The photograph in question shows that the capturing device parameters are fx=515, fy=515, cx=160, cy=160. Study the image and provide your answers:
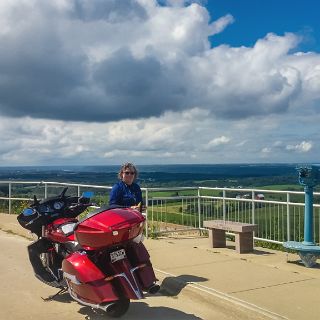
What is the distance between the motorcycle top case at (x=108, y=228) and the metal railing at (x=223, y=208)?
4617 millimetres

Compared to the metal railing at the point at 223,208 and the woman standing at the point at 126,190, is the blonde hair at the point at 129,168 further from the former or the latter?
the metal railing at the point at 223,208

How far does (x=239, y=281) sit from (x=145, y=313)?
67.7 inches

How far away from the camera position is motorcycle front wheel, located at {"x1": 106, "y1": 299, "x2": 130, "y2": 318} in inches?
208

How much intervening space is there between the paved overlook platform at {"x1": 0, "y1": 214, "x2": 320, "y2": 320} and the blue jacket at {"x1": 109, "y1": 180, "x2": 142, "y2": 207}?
1.18 meters

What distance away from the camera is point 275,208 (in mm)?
10078

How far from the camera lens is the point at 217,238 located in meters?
10.1

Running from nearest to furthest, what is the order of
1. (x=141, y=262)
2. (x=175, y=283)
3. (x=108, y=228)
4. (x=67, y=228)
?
(x=108, y=228) < (x=141, y=262) < (x=67, y=228) < (x=175, y=283)

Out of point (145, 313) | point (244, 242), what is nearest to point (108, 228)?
point (145, 313)

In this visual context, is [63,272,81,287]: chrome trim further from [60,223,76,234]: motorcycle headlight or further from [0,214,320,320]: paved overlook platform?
[0,214,320,320]: paved overlook platform

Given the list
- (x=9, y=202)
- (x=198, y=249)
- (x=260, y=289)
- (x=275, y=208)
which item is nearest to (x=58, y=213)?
(x=260, y=289)

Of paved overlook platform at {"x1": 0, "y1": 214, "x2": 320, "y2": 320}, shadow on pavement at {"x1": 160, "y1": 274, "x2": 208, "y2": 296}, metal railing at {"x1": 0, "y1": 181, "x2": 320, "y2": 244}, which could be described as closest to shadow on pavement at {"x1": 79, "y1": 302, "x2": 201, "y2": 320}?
paved overlook platform at {"x1": 0, "y1": 214, "x2": 320, "y2": 320}

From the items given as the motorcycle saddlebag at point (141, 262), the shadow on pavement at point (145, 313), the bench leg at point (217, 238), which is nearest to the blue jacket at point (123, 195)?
the shadow on pavement at point (145, 313)

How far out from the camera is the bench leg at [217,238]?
10.0m

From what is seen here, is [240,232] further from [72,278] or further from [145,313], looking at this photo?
[72,278]
